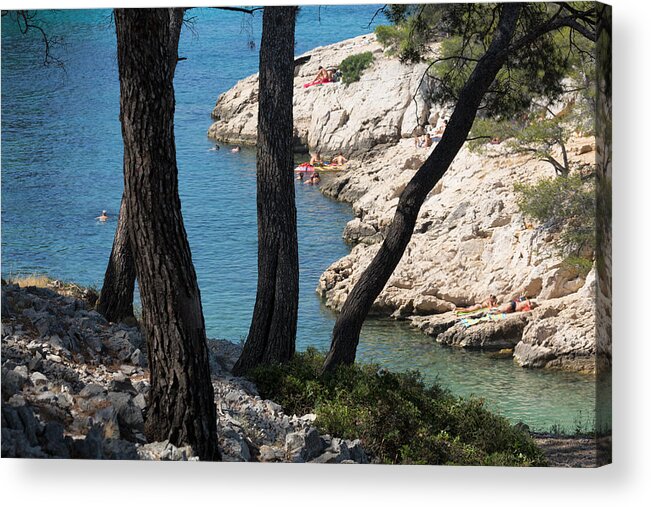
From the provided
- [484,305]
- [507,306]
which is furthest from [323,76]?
[507,306]

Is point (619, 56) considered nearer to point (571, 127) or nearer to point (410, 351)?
point (571, 127)

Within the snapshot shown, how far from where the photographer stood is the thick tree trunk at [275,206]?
5992mm

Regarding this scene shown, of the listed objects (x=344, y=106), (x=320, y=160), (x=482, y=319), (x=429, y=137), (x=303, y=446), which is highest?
(x=344, y=106)

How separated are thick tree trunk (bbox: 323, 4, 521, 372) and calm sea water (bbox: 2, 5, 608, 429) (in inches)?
18.0

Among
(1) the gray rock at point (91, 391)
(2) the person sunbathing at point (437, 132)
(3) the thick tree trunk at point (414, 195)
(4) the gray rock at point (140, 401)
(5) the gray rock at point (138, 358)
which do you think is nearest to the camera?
(4) the gray rock at point (140, 401)

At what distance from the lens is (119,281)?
6.42 m

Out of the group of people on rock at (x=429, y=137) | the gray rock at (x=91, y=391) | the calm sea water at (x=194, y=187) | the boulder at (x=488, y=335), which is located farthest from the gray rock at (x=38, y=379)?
the group of people on rock at (x=429, y=137)

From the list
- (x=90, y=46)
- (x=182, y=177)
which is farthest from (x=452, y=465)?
(x=90, y=46)

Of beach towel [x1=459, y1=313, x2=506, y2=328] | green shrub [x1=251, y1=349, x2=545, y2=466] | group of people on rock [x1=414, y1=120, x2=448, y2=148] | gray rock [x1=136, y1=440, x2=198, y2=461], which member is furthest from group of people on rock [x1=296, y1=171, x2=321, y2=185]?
gray rock [x1=136, y1=440, x2=198, y2=461]

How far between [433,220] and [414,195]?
107 inches

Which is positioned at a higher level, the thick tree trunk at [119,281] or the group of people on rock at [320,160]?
the group of people on rock at [320,160]

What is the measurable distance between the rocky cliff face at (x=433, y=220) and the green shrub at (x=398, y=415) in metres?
0.51

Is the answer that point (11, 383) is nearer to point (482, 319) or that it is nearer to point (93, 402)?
point (93, 402)

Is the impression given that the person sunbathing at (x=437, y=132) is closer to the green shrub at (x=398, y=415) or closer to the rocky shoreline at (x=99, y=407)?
the green shrub at (x=398, y=415)
